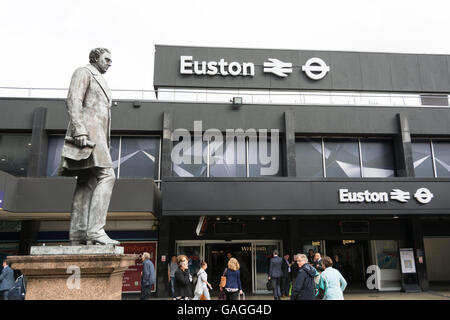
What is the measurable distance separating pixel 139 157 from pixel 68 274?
12666 millimetres

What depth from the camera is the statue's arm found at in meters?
4.61

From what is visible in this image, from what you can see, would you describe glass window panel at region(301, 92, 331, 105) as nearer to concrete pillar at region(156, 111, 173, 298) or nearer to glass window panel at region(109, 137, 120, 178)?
concrete pillar at region(156, 111, 173, 298)

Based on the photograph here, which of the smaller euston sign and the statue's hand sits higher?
the smaller euston sign

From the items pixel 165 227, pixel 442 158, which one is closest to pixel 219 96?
pixel 165 227

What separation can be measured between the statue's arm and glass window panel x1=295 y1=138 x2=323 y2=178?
43.5 ft

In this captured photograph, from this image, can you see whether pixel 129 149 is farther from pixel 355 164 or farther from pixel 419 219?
pixel 419 219

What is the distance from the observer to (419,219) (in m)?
16.8

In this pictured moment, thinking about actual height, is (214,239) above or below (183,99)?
below

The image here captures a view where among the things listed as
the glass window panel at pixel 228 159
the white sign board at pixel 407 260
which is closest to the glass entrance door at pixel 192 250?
the glass window panel at pixel 228 159

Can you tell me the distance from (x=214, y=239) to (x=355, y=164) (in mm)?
7710

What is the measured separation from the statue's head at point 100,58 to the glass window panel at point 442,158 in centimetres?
1713

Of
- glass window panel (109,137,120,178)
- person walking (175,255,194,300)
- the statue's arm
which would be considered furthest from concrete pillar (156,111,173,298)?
the statue's arm
